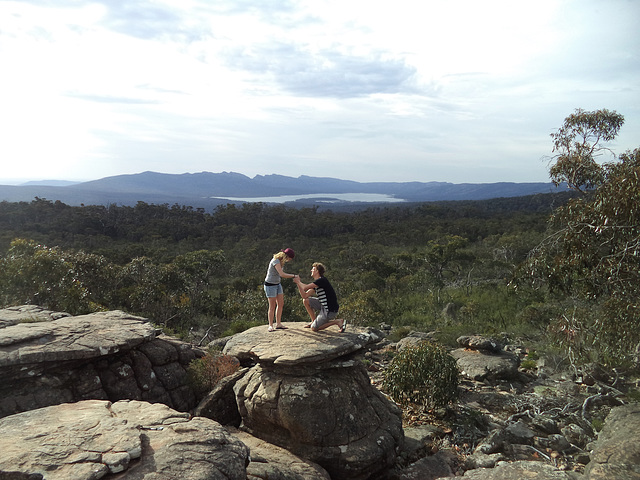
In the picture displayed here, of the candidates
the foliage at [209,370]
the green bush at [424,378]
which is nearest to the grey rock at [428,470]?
the green bush at [424,378]

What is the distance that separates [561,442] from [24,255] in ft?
66.5

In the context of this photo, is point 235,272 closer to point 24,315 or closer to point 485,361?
point 485,361

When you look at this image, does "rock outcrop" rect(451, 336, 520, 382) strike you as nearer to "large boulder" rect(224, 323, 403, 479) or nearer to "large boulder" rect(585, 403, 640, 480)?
"large boulder" rect(585, 403, 640, 480)

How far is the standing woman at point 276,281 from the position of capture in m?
9.18

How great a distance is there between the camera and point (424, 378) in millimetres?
11359

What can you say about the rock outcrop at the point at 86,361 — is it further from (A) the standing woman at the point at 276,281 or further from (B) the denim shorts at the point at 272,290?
(B) the denim shorts at the point at 272,290

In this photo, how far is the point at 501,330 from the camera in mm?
19750

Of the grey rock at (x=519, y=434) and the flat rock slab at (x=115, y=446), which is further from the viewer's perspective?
the grey rock at (x=519, y=434)

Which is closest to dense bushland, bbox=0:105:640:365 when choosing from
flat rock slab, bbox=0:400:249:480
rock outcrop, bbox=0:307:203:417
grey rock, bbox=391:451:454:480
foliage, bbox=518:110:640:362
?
foliage, bbox=518:110:640:362

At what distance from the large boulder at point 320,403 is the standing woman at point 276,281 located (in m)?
0.60

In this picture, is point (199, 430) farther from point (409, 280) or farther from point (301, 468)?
point (409, 280)

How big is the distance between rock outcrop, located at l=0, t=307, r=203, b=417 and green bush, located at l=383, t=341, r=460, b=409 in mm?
5526

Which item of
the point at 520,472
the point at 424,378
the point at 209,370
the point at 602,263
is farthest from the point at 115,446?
the point at 602,263

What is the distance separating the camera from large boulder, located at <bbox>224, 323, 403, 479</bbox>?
26.8 feet
